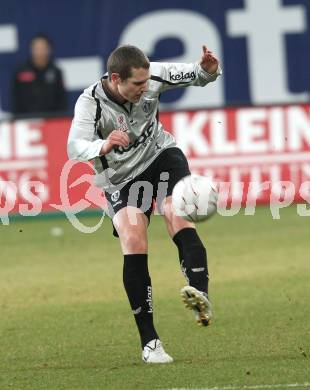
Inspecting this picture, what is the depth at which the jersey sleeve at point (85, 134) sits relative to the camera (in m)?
7.85

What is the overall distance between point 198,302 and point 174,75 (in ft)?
5.61

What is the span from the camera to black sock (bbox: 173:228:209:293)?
794 centimetres

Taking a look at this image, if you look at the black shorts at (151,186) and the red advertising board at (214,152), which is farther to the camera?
the red advertising board at (214,152)

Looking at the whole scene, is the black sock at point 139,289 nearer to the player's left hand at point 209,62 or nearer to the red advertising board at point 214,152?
the player's left hand at point 209,62

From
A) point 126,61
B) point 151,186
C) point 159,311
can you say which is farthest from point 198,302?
point 159,311

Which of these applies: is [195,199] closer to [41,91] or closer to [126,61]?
[126,61]

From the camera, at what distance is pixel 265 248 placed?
14266mm

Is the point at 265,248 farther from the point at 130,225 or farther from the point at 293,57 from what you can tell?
the point at 293,57

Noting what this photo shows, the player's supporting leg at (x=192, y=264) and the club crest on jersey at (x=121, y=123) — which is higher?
the club crest on jersey at (x=121, y=123)

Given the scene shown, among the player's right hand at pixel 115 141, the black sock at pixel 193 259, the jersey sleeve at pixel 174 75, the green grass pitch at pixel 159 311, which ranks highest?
the jersey sleeve at pixel 174 75

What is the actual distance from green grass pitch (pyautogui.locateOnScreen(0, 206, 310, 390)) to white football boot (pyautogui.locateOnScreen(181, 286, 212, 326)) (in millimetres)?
305

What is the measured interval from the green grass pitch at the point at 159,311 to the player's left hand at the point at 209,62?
1.92 m

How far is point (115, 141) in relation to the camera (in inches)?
301

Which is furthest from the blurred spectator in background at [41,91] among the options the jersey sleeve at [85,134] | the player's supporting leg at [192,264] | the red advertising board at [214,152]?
the player's supporting leg at [192,264]
